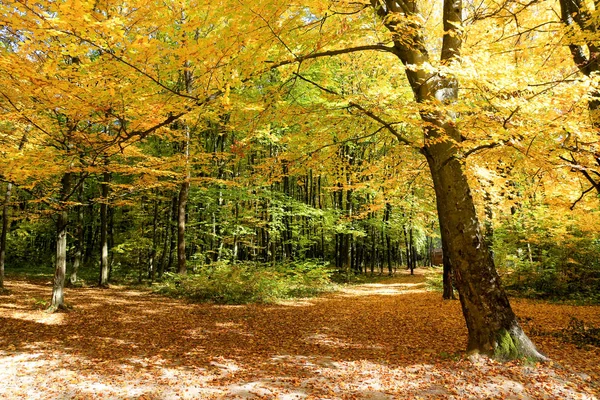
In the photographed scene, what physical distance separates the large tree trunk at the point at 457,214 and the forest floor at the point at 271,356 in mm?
393

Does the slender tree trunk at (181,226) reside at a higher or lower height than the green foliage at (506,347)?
higher

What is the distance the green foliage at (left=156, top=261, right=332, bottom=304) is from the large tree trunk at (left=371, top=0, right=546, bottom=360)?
7.85 meters

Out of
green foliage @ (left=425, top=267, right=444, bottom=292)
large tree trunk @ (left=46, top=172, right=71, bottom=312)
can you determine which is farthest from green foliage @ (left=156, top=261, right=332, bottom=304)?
green foliage @ (left=425, top=267, right=444, bottom=292)

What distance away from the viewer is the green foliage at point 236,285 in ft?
38.6

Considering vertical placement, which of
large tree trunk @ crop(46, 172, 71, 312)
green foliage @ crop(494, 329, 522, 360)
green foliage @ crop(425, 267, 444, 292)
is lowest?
green foliage @ crop(425, 267, 444, 292)

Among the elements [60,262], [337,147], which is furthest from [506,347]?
[60,262]

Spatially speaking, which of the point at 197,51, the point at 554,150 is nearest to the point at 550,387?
the point at 554,150

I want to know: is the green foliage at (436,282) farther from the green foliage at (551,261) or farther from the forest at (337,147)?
the forest at (337,147)

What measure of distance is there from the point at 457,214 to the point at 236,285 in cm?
862

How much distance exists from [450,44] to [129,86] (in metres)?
5.08

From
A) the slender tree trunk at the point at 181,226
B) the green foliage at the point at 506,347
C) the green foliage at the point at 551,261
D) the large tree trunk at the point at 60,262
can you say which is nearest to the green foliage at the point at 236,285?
the slender tree trunk at the point at 181,226

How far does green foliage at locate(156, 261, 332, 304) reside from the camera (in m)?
11.8

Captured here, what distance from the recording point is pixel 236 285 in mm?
11859

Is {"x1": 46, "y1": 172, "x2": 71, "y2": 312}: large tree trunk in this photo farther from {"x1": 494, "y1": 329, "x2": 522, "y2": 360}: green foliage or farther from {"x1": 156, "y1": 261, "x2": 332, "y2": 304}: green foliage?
{"x1": 494, "y1": 329, "x2": 522, "y2": 360}: green foliage
